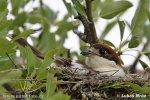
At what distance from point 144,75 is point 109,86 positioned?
0.67m

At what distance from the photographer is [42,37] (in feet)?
18.4

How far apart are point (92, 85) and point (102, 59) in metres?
1.17

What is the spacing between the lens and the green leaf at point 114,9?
4.76 metres

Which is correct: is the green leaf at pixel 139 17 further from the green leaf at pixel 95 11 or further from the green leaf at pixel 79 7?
the green leaf at pixel 79 7

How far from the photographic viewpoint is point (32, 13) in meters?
5.94

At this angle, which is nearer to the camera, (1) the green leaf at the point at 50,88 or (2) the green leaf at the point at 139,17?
(1) the green leaf at the point at 50,88

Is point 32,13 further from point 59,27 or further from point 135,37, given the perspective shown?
point 135,37

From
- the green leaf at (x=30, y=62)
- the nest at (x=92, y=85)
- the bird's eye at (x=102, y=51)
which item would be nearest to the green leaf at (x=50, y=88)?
the green leaf at (x=30, y=62)

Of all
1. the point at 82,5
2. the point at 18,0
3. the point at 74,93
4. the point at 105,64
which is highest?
the point at 18,0

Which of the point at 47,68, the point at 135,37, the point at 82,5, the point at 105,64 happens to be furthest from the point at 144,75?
the point at 47,68

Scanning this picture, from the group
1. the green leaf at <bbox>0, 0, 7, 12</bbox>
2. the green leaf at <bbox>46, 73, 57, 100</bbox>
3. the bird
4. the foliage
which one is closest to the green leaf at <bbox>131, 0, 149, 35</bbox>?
the foliage

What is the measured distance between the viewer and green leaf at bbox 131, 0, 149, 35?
15.8 ft

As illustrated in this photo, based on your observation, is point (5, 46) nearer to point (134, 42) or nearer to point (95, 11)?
point (134, 42)

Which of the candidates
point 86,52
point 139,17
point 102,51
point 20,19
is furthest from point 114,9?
point 20,19
